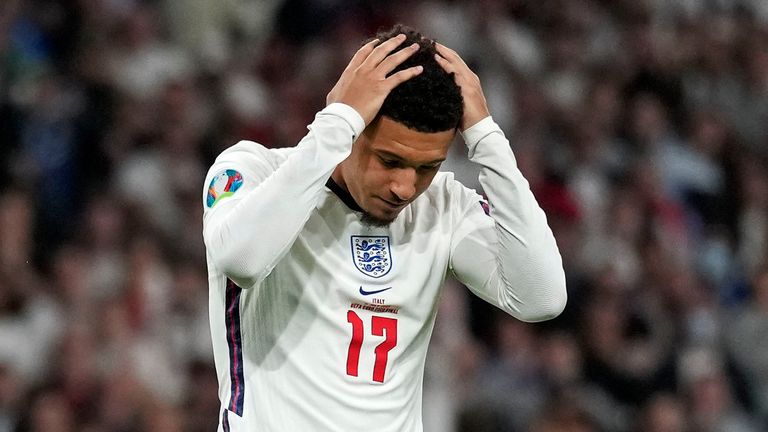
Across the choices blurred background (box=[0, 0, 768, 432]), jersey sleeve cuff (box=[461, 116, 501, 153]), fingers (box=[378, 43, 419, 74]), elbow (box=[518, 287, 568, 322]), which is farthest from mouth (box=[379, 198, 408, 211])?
blurred background (box=[0, 0, 768, 432])

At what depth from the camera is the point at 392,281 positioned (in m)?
3.38

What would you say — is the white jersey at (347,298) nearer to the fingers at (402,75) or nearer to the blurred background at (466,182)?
the fingers at (402,75)

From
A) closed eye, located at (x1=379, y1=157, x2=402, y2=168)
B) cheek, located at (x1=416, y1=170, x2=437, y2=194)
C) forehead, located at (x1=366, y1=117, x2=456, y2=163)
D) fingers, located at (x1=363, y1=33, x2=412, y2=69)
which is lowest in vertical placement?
cheek, located at (x1=416, y1=170, x2=437, y2=194)

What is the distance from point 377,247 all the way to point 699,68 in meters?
8.71

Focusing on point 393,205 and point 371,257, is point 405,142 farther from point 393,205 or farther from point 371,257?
point 371,257

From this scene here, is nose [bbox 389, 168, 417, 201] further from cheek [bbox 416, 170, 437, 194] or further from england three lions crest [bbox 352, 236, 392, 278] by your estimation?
england three lions crest [bbox 352, 236, 392, 278]

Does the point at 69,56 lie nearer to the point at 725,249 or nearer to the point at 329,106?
the point at 725,249

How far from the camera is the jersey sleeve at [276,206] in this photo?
301 cm

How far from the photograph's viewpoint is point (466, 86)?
3.28m

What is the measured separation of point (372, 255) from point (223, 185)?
44 centimetres

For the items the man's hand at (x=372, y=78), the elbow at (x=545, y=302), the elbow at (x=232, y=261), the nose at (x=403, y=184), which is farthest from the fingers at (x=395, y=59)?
the elbow at (x=545, y=302)

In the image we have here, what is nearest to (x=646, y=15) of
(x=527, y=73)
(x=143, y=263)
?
(x=527, y=73)

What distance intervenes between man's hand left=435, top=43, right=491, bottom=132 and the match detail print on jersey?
581 millimetres

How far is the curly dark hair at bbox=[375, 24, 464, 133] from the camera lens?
3.17 metres
